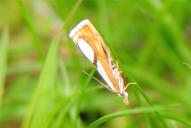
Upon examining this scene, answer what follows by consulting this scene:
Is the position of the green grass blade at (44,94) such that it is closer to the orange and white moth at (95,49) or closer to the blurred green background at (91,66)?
the blurred green background at (91,66)

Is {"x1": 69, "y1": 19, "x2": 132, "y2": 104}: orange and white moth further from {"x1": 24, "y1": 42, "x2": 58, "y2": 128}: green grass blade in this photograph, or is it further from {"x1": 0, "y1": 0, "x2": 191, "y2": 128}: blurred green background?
{"x1": 24, "y1": 42, "x2": 58, "y2": 128}: green grass blade

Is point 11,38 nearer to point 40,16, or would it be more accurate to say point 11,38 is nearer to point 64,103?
point 40,16

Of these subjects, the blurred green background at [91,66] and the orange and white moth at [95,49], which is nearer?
the orange and white moth at [95,49]

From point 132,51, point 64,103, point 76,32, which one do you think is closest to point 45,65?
point 64,103

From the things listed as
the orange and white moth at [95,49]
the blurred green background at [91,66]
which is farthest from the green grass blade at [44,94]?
the orange and white moth at [95,49]

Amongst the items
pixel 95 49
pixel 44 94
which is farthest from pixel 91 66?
pixel 95 49

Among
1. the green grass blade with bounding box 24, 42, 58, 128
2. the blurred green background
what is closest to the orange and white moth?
the blurred green background
